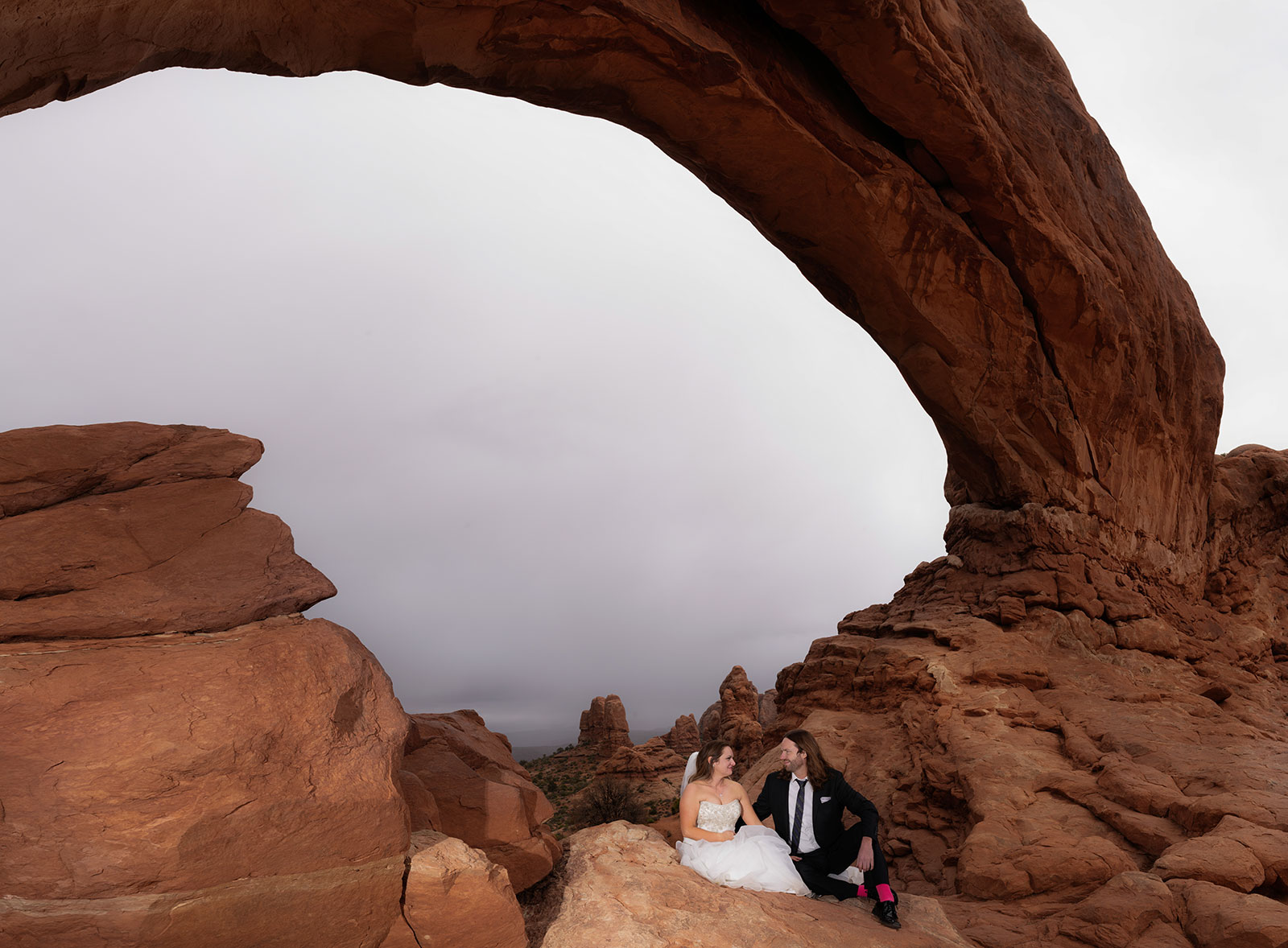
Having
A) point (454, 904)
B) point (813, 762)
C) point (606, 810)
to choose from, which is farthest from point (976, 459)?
point (454, 904)

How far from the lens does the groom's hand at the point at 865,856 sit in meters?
6.46

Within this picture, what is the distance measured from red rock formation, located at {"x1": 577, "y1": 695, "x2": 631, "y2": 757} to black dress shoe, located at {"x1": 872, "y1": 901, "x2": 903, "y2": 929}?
3926 cm

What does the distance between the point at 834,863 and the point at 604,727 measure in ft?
133

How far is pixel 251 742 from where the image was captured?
4.29 metres

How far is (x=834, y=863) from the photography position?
22.6 feet

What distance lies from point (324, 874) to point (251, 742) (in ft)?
3.19

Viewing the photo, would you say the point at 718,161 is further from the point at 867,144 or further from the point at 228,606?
the point at 228,606

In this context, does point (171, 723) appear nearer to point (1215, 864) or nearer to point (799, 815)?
point (799, 815)

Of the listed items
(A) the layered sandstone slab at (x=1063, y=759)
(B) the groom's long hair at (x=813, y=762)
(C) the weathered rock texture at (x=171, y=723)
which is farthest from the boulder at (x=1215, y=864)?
(C) the weathered rock texture at (x=171, y=723)

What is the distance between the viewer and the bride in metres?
6.40

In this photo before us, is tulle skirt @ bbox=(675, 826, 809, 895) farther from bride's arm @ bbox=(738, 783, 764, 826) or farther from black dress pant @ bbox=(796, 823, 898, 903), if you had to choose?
bride's arm @ bbox=(738, 783, 764, 826)

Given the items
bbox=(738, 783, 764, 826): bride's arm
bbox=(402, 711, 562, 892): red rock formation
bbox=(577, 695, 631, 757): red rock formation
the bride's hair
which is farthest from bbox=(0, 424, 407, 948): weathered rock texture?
bbox=(577, 695, 631, 757): red rock formation

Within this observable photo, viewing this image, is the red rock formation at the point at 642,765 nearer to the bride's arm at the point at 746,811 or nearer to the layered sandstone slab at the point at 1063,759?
the layered sandstone slab at the point at 1063,759

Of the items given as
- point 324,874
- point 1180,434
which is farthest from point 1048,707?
point 324,874
